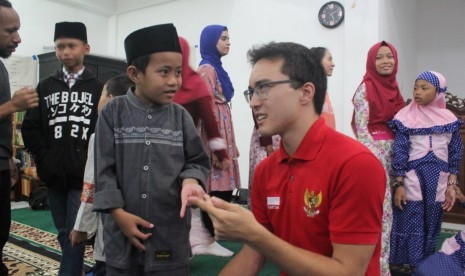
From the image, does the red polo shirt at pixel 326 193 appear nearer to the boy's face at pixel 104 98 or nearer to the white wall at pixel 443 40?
the boy's face at pixel 104 98

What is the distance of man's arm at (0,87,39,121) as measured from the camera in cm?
184

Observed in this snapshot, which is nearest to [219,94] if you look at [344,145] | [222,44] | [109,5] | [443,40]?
[222,44]

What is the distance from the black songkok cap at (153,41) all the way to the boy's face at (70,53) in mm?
Answer: 823

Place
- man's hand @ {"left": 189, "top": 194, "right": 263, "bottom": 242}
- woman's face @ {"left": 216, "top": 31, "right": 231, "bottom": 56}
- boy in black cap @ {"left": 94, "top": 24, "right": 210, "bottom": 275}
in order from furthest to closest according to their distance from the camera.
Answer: woman's face @ {"left": 216, "top": 31, "right": 231, "bottom": 56} < boy in black cap @ {"left": 94, "top": 24, "right": 210, "bottom": 275} < man's hand @ {"left": 189, "top": 194, "right": 263, "bottom": 242}

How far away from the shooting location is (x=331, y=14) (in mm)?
5059

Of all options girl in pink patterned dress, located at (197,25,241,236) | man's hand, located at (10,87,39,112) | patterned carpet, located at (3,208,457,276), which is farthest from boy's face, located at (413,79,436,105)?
man's hand, located at (10,87,39,112)

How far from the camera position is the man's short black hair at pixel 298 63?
1.11 metres

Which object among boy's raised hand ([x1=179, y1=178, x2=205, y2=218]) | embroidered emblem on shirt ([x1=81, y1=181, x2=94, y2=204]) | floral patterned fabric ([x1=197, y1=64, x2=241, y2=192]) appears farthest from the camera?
floral patterned fabric ([x1=197, y1=64, x2=241, y2=192])

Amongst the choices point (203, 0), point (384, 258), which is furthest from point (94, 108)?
point (203, 0)

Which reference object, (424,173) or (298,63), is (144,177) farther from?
(424,173)

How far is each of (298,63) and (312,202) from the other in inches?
15.5

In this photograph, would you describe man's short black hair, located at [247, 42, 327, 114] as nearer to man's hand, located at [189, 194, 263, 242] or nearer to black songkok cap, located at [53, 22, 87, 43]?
man's hand, located at [189, 194, 263, 242]

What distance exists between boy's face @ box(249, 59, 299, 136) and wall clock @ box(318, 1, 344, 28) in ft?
13.9

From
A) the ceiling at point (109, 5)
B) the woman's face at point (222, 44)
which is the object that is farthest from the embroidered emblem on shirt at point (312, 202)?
the ceiling at point (109, 5)
